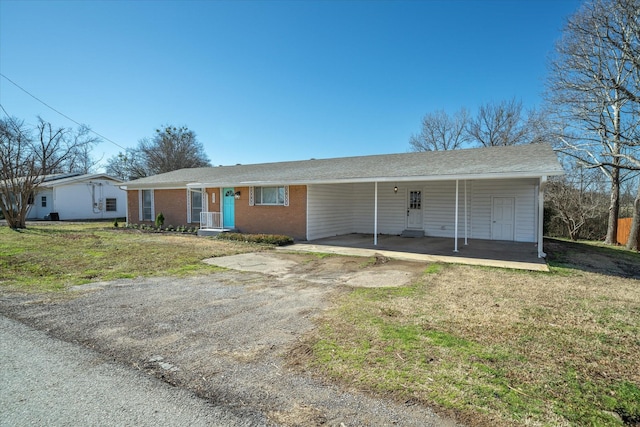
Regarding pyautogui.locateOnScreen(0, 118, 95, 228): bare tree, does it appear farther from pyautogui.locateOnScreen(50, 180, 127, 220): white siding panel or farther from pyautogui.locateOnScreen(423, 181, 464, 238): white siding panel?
pyautogui.locateOnScreen(423, 181, 464, 238): white siding panel

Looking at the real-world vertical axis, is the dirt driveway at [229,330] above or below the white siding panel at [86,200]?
below

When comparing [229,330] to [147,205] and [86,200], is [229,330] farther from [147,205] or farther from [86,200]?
[86,200]

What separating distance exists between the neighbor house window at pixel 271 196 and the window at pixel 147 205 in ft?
27.7

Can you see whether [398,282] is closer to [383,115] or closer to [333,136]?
[383,115]

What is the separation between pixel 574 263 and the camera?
9.50m

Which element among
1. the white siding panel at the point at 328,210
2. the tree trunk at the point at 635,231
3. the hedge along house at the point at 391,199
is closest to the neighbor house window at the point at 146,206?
the hedge along house at the point at 391,199

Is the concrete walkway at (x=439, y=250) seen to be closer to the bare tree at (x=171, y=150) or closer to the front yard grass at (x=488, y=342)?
the front yard grass at (x=488, y=342)

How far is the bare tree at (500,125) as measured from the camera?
90.2 ft

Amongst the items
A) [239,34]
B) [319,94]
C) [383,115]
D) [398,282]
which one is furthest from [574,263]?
A: [383,115]

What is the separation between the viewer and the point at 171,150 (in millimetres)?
40188

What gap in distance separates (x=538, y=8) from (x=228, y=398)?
17.0 meters

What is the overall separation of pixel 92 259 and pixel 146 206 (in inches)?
462

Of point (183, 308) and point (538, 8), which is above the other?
point (538, 8)

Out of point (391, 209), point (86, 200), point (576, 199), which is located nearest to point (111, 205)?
point (86, 200)
